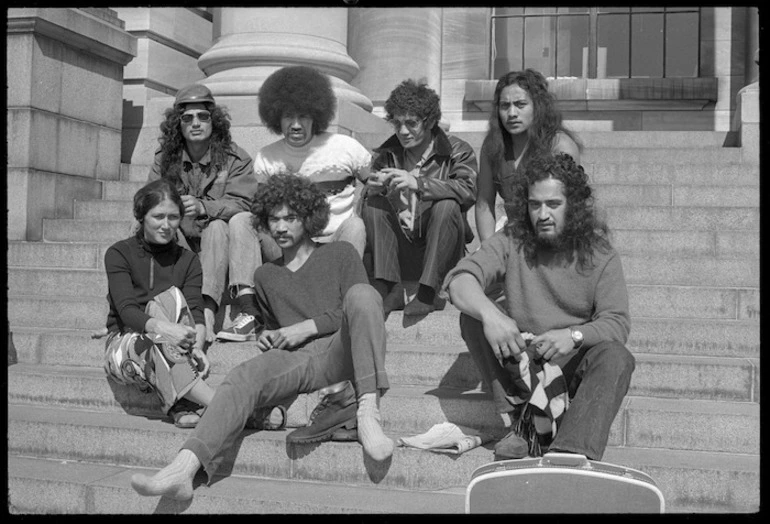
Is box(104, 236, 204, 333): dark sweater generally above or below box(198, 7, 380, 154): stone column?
below

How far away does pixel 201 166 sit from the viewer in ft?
19.0

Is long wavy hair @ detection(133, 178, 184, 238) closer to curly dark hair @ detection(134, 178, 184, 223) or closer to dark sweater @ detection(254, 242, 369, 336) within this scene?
curly dark hair @ detection(134, 178, 184, 223)

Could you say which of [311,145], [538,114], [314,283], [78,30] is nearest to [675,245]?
[538,114]

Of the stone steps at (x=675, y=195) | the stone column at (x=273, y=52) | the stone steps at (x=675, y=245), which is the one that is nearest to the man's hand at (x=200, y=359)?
the stone steps at (x=675, y=245)

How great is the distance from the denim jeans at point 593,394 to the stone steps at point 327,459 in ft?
1.08

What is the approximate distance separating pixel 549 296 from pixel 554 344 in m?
0.35

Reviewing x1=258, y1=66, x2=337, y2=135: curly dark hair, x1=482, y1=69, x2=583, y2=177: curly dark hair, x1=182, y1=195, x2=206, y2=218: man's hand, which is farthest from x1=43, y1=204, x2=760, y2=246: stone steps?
x1=182, y1=195, x2=206, y2=218: man's hand

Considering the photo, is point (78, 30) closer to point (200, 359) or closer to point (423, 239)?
point (423, 239)

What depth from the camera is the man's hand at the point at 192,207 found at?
5.40 metres

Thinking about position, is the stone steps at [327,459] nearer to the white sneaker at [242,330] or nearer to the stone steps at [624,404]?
the stone steps at [624,404]

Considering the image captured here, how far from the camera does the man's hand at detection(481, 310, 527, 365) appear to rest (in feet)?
12.5

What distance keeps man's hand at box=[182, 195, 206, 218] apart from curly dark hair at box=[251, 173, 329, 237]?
71 centimetres

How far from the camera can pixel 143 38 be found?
9.52 meters

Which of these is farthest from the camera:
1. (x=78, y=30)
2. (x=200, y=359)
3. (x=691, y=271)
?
(x=78, y=30)
